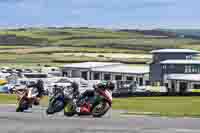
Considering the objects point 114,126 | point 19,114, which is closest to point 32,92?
point 19,114

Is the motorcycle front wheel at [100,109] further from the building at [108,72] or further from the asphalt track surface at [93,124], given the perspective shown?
the building at [108,72]

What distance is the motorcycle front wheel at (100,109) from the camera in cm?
2066

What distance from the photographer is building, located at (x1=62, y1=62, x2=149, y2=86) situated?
8850 cm

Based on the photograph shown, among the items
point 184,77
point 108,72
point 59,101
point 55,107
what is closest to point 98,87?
point 59,101

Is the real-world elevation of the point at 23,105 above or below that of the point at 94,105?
below

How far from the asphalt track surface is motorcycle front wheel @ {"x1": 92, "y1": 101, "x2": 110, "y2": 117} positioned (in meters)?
0.26

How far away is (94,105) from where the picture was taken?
2073 centimetres

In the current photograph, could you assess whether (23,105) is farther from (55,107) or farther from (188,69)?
(188,69)

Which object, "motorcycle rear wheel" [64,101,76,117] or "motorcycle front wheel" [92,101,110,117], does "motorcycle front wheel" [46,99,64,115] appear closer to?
"motorcycle rear wheel" [64,101,76,117]

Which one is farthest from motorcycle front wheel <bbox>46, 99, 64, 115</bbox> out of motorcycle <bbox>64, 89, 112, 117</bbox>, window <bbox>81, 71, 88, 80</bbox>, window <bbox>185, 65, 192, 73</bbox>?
window <bbox>81, 71, 88, 80</bbox>

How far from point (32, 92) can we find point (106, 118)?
4.49 meters

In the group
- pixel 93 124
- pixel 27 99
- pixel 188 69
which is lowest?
pixel 188 69

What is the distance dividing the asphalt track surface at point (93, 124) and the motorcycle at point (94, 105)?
331 mm

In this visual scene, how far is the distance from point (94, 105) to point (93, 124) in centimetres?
273
